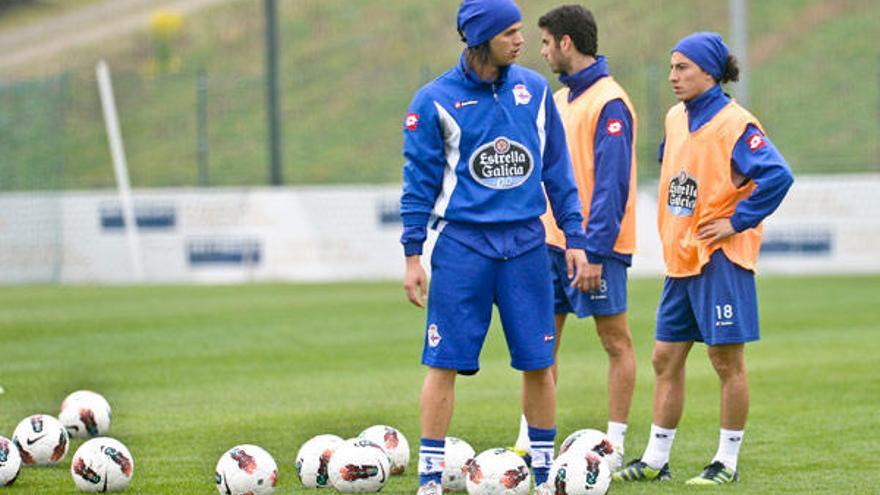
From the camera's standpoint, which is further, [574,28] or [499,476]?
[574,28]

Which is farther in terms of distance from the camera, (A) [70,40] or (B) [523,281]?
(A) [70,40]

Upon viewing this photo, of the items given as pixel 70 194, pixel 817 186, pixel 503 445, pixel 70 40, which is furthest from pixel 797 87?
pixel 503 445

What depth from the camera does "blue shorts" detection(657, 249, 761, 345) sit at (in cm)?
861

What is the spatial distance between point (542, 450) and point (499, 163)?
1422 millimetres

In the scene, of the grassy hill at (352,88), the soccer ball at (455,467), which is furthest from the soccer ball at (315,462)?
the grassy hill at (352,88)

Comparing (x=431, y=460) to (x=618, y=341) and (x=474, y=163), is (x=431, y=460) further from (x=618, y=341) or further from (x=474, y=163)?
(x=618, y=341)

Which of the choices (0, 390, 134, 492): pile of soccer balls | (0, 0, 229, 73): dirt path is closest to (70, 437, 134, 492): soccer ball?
(0, 390, 134, 492): pile of soccer balls

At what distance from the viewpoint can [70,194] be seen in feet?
87.6

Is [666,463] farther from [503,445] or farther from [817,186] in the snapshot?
[817,186]

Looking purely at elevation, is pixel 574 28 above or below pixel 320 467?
above

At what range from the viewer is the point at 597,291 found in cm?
936

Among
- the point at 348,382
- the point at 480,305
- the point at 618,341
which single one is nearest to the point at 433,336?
the point at 480,305

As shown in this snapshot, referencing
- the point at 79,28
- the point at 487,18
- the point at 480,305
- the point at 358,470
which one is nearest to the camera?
the point at 487,18

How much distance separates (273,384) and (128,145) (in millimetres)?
26673
